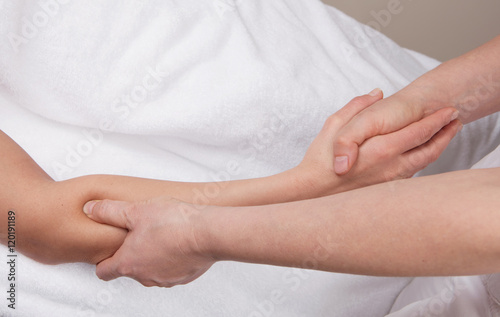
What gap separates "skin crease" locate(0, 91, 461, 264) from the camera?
888mm

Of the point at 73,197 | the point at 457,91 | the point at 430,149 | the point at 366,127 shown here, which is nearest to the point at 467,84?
the point at 457,91

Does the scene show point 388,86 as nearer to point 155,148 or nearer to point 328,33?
point 328,33

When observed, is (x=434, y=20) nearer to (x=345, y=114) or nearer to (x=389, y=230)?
(x=345, y=114)

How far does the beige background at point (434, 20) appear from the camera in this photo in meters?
1.96

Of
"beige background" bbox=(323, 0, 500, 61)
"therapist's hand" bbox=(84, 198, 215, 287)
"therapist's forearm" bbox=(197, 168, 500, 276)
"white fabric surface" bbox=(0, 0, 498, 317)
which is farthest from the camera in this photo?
"beige background" bbox=(323, 0, 500, 61)

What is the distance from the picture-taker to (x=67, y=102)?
38.6 inches

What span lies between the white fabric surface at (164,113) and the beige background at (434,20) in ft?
3.26

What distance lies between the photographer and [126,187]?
961 mm

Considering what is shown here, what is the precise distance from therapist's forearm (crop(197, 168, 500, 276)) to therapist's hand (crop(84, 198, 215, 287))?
0.08 metres

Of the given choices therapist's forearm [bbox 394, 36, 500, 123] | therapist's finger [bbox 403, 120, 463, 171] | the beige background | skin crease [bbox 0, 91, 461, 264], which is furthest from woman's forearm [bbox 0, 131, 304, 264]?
the beige background

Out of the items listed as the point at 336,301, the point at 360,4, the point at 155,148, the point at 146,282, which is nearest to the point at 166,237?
the point at 146,282

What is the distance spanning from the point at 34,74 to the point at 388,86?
75 cm

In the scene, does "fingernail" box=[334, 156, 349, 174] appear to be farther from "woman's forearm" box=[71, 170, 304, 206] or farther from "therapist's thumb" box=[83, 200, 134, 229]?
"therapist's thumb" box=[83, 200, 134, 229]

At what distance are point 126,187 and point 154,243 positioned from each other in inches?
5.7
